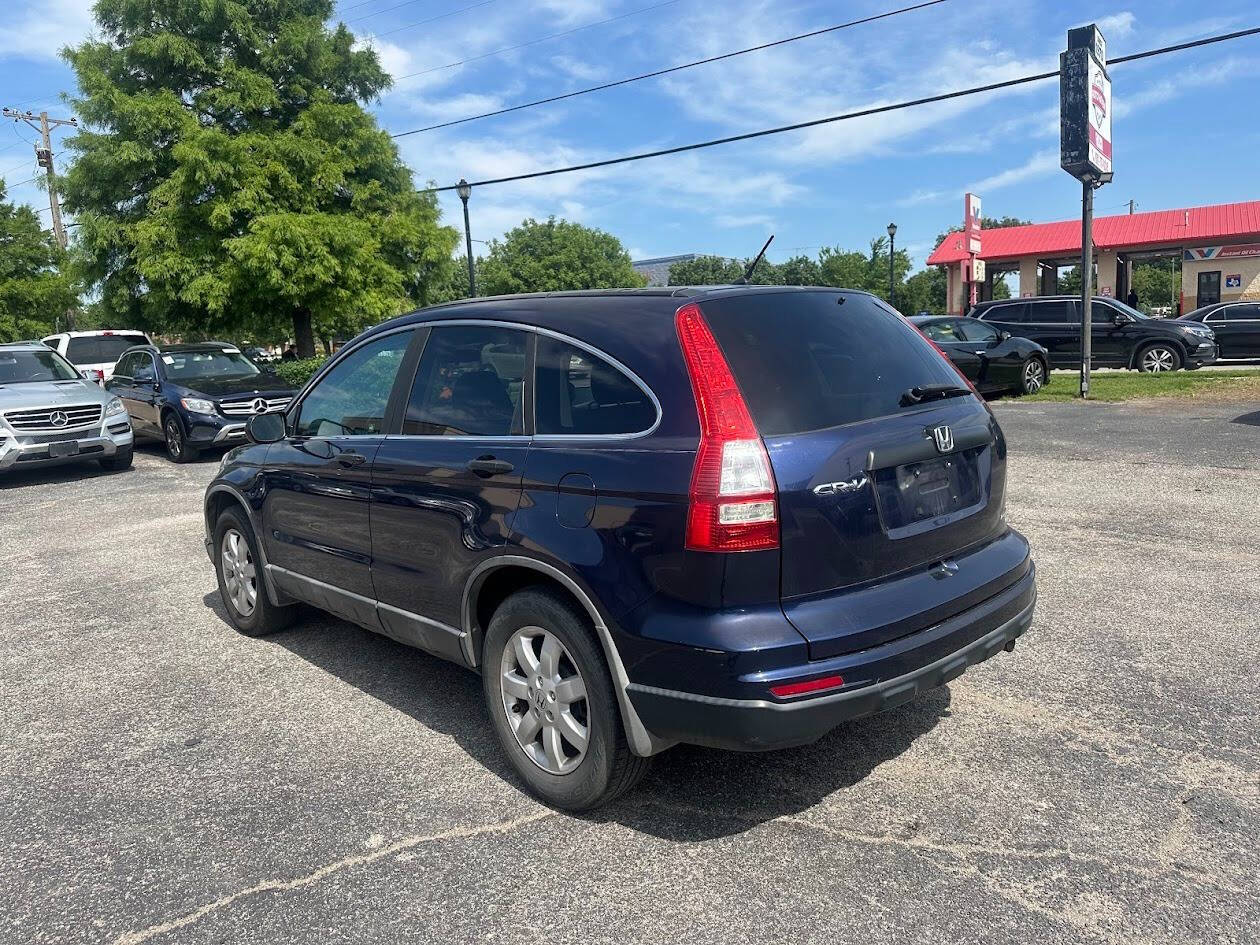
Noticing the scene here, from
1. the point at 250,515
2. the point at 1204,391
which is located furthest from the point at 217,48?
the point at 1204,391

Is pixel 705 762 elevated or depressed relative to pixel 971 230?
depressed

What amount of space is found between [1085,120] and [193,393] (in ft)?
45.8

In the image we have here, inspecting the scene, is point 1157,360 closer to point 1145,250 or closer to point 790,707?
point 790,707

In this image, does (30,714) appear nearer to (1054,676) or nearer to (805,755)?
(805,755)

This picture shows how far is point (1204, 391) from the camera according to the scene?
1535 cm

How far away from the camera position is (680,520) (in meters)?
2.79

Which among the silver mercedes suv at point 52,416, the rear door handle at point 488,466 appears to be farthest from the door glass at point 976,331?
the rear door handle at point 488,466

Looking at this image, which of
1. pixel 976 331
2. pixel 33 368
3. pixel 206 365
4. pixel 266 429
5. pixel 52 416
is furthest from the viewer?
pixel 976 331

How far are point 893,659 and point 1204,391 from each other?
1517 centimetres

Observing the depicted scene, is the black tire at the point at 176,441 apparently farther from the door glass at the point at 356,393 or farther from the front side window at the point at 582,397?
the front side window at the point at 582,397

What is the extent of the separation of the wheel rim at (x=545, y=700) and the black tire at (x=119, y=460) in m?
10.5

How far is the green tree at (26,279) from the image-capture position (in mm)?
31688

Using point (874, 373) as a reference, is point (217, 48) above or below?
above

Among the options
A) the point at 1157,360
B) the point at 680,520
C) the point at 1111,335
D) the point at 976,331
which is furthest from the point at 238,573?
the point at 1157,360
